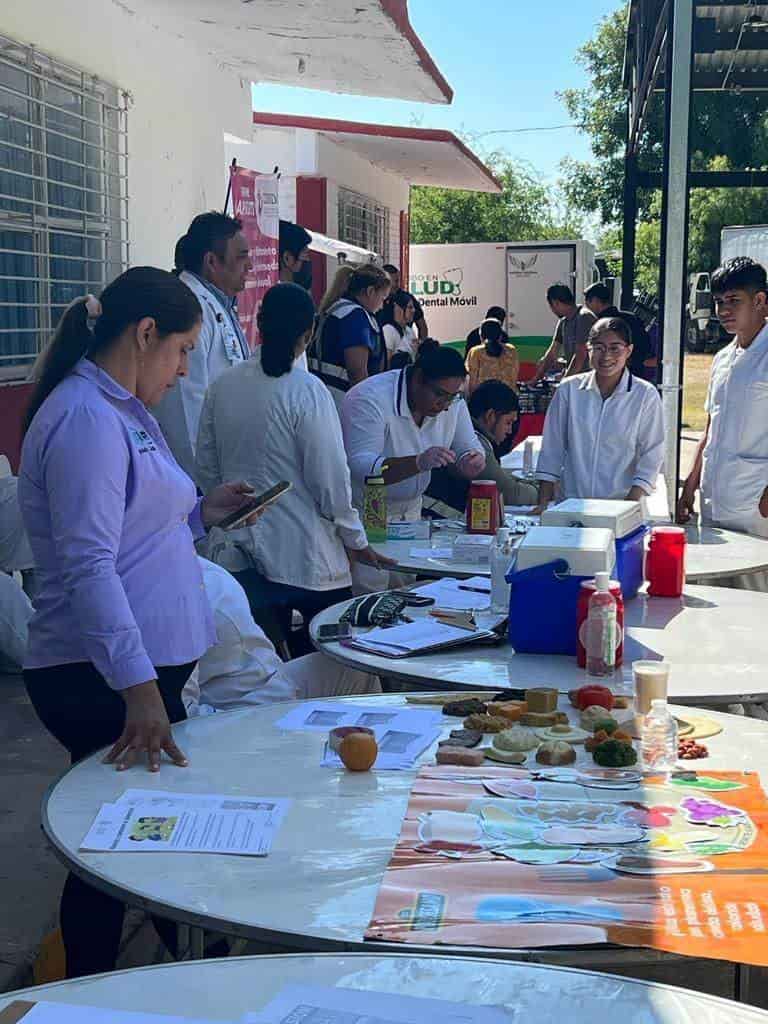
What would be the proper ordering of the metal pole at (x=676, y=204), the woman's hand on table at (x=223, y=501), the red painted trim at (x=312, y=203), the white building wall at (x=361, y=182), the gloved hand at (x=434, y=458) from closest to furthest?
1. the woman's hand on table at (x=223, y=501)
2. the gloved hand at (x=434, y=458)
3. the metal pole at (x=676, y=204)
4. the red painted trim at (x=312, y=203)
5. the white building wall at (x=361, y=182)

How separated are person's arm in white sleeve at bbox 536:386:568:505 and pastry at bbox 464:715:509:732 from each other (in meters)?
2.74

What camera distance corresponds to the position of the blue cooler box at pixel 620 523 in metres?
3.37

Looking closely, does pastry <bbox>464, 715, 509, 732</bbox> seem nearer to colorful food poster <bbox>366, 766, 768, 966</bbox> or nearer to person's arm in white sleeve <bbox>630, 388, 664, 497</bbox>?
colorful food poster <bbox>366, 766, 768, 966</bbox>

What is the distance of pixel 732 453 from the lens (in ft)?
16.6

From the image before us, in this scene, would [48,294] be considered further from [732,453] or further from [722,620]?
[722,620]

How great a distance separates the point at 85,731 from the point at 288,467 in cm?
161

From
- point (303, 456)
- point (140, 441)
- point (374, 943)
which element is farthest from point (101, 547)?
point (303, 456)

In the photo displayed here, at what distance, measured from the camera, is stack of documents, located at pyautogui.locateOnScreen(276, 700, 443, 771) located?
224 cm

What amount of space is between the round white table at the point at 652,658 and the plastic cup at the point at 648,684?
218mm

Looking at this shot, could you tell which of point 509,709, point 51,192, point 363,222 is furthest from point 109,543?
point 363,222

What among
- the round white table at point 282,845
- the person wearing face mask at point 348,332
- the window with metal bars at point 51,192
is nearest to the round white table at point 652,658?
the round white table at point 282,845

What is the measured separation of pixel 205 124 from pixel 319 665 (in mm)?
6141

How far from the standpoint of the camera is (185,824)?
192 cm

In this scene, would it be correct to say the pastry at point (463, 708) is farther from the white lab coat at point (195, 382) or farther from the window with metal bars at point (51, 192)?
the window with metal bars at point (51, 192)
